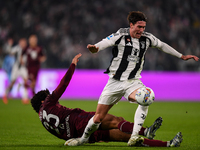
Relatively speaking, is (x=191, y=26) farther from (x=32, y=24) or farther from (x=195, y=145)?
(x=195, y=145)

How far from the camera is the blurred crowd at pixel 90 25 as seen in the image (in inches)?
608

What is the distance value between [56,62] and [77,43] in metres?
1.71

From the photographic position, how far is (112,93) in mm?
4719

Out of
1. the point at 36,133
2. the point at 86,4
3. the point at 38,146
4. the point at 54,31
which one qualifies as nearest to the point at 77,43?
the point at 54,31

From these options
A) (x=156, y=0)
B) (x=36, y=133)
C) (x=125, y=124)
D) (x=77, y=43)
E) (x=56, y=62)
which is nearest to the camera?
(x=125, y=124)

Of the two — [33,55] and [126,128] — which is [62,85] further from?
[33,55]

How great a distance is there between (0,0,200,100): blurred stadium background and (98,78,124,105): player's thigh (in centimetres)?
1046

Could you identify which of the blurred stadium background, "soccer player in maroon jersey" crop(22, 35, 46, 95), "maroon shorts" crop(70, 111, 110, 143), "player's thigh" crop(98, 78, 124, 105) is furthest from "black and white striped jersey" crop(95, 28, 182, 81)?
the blurred stadium background

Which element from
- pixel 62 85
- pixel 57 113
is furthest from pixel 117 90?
pixel 57 113

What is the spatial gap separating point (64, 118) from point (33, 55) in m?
8.28

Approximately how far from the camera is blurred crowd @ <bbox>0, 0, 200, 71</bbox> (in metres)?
15.4

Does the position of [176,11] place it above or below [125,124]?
above

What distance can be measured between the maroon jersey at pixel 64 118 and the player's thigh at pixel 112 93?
299 mm

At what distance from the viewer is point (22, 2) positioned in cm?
1758
